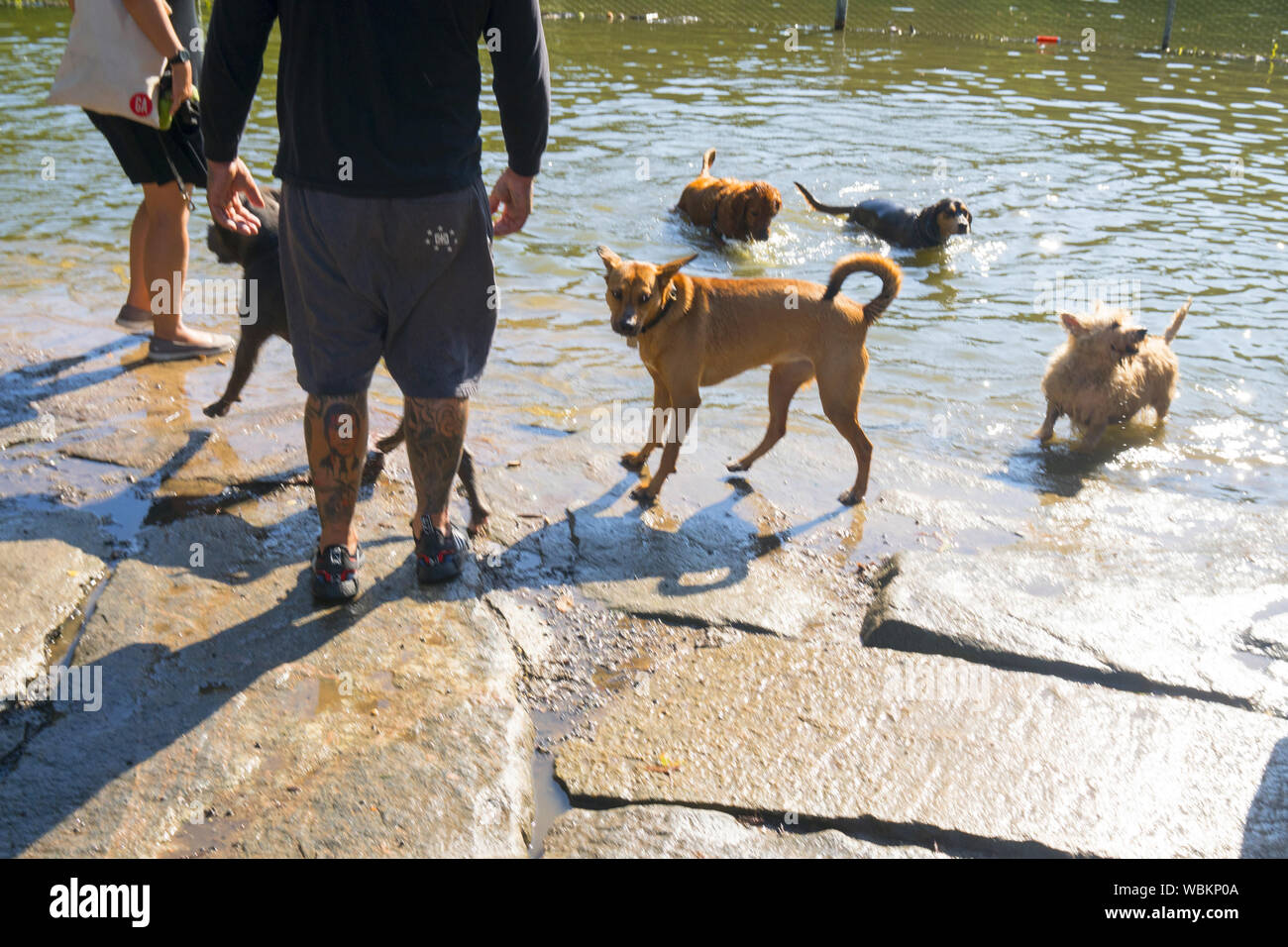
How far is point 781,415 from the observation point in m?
5.28

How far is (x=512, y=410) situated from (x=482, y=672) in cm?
268

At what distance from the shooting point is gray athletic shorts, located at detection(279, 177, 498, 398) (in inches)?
127

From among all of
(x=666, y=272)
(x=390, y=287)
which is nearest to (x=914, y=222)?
(x=666, y=272)

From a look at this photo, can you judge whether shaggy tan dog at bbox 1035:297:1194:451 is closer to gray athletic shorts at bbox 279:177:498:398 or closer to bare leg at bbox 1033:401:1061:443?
bare leg at bbox 1033:401:1061:443

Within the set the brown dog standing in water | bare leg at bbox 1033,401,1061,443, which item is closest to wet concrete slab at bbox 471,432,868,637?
the brown dog standing in water

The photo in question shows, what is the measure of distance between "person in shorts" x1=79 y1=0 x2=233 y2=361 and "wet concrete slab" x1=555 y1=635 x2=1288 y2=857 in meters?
3.72

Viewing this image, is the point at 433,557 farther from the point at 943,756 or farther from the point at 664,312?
the point at 943,756

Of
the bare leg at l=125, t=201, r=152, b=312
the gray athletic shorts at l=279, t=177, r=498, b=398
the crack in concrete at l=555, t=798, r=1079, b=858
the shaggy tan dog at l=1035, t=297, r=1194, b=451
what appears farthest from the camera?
the shaggy tan dog at l=1035, t=297, r=1194, b=451

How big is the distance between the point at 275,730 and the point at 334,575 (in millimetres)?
721

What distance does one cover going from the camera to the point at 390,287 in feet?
11.0

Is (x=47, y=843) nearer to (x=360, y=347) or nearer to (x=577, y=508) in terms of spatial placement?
(x=360, y=347)

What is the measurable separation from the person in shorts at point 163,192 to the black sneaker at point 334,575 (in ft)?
8.89

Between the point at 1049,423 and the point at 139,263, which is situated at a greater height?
the point at 139,263
